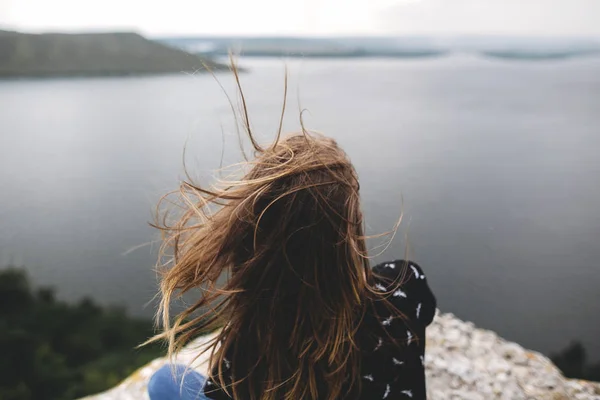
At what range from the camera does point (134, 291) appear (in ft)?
21.6

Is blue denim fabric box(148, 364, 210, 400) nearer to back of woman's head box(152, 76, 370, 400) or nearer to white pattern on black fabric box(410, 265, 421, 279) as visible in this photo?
back of woman's head box(152, 76, 370, 400)

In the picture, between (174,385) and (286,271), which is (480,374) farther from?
(286,271)

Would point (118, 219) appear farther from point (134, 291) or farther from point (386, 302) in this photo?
point (386, 302)

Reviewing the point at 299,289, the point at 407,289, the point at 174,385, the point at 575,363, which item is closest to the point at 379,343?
the point at 407,289

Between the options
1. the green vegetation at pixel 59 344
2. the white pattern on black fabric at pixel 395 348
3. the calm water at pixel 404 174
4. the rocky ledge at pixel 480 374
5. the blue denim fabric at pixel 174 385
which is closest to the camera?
the white pattern on black fabric at pixel 395 348

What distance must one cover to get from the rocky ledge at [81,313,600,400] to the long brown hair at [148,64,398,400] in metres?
1.22

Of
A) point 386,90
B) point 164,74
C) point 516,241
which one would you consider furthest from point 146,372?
point 386,90

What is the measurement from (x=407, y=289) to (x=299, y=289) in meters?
0.28

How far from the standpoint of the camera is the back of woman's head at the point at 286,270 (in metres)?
0.90

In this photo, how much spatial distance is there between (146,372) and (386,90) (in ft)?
31.8

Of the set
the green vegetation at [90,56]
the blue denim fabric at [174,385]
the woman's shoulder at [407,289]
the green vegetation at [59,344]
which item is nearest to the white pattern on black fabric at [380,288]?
the woman's shoulder at [407,289]

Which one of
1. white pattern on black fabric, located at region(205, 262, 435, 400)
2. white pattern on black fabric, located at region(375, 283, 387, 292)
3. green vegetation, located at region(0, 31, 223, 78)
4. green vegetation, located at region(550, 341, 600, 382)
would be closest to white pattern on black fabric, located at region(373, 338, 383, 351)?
white pattern on black fabric, located at region(205, 262, 435, 400)

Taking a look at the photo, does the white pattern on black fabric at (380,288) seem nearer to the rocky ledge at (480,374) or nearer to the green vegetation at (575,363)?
the rocky ledge at (480,374)

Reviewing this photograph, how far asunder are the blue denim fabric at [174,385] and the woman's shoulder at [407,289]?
0.71 meters
